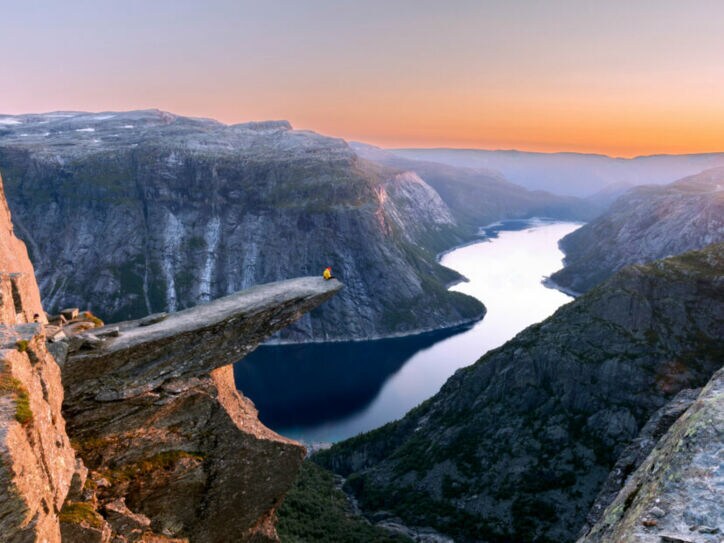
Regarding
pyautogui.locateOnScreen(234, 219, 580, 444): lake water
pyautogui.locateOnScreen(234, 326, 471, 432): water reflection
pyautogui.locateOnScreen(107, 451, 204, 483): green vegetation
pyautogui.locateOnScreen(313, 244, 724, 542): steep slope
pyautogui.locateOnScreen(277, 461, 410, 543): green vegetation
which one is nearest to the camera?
pyautogui.locateOnScreen(107, 451, 204, 483): green vegetation

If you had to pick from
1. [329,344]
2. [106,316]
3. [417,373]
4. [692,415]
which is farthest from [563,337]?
[106,316]

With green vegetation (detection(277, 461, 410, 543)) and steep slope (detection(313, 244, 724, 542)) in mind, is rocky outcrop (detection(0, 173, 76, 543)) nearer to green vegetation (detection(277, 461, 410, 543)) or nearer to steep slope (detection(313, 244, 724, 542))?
green vegetation (detection(277, 461, 410, 543))

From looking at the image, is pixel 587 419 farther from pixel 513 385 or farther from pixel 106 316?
pixel 106 316

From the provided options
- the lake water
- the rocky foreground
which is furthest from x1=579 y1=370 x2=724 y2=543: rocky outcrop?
the lake water

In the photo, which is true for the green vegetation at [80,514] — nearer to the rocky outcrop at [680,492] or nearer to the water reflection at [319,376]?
the rocky outcrop at [680,492]

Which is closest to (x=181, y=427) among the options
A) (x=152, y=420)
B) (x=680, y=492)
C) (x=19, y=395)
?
(x=152, y=420)

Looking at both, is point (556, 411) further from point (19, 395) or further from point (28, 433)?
point (19, 395)
